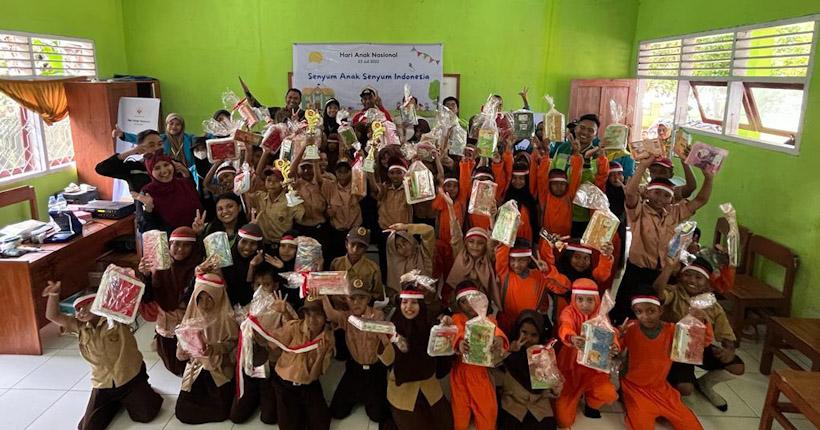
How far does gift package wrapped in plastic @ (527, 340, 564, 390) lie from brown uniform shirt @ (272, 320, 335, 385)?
1.24 meters

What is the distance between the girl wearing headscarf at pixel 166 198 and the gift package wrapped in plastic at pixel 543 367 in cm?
275

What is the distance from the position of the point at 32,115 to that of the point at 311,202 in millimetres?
3942

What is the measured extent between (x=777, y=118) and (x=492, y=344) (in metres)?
4.02

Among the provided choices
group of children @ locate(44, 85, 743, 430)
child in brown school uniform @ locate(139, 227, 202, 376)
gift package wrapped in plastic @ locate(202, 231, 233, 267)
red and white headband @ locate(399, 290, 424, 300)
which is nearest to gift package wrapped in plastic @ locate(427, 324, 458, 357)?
group of children @ locate(44, 85, 743, 430)

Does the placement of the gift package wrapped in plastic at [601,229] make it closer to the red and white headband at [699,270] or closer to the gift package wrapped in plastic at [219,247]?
the red and white headband at [699,270]

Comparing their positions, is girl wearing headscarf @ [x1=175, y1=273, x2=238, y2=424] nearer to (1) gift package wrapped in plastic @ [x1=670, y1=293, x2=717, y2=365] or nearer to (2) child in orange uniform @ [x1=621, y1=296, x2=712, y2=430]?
(2) child in orange uniform @ [x1=621, y1=296, x2=712, y2=430]

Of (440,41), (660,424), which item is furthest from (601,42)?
(660,424)

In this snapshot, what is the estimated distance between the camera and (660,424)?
11.0ft

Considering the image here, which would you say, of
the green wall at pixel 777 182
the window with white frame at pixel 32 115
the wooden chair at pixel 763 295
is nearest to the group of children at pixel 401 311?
the wooden chair at pixel 763 295

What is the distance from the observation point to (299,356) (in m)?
3.16

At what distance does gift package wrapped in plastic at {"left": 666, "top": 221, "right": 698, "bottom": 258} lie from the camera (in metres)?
3.42

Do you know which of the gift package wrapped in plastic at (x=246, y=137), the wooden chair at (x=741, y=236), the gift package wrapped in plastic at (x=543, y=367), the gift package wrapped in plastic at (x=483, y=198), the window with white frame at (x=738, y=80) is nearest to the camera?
the gift package wrapped in plastic at (x=543, y=367)

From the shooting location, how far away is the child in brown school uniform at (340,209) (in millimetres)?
4285

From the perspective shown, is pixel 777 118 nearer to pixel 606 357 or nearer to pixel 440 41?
pixel 606 357
